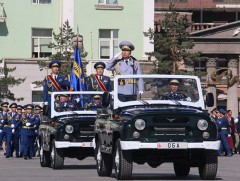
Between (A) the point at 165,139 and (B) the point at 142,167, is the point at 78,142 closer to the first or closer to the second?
(B) the point at 142,167

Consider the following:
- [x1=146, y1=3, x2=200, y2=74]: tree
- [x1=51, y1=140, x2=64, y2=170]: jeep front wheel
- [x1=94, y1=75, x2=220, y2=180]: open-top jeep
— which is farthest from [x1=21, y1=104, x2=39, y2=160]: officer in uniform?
[x1=146, y1=3, x2=200, y2=74]: tree

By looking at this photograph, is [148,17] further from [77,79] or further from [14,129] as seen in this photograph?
[77,79]

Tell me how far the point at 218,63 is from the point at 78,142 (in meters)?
59.9

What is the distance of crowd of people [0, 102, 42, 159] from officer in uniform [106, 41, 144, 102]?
12.8 metres

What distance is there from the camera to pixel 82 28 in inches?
2496

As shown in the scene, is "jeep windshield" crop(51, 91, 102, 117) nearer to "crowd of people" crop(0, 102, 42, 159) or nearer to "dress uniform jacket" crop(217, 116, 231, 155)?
"crowd of people" crop(0, 102, 42, 159)

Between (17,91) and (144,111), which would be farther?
(17,91)

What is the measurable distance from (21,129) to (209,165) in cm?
1821

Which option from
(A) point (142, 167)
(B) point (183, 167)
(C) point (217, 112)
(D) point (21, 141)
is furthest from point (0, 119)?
(B) point (183, 167)

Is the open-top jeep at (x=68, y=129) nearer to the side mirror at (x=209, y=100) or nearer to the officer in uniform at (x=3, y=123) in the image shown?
the side mirror at (x=209, y=100)

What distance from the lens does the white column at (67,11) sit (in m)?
62.9

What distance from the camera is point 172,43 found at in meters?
63.1

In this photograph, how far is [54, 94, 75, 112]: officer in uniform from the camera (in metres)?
28.5

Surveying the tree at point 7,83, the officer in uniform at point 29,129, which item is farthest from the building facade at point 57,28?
the officer in uniform at point 29,129
